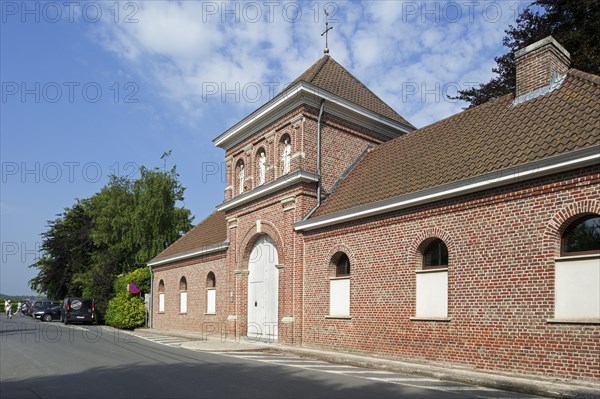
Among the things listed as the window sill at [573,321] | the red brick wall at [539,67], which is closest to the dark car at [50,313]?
the red brick wall at [539,67]

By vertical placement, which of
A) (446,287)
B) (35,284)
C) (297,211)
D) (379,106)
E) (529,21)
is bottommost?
(35,284)

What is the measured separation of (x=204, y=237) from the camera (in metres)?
27.0

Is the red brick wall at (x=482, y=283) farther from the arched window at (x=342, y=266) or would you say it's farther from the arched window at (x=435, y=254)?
the arched window at (x=342, y=266)

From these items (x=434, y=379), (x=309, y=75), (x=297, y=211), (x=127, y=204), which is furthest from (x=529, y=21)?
(x=127, y=204)

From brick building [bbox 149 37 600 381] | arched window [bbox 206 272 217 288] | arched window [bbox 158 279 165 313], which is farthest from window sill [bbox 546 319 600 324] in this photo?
arched window [bbox 158 279 165 313]

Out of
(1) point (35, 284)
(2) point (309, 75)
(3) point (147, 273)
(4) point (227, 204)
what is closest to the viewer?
(2) point (309, 75)

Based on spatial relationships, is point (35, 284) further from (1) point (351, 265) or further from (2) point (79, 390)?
(2) point (79, 390)

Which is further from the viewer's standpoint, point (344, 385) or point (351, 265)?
point (351, 265)

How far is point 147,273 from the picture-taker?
3250 centimetres

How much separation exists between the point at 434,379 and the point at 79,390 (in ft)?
22.4

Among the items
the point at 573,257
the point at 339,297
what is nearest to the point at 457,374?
the point at 573,257

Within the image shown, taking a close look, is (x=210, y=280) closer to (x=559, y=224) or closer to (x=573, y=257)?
(x=559, y=224)

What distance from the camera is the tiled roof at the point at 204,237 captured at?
25.2 meters

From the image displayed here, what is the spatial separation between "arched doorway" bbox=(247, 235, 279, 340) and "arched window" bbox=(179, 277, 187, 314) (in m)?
7.09
